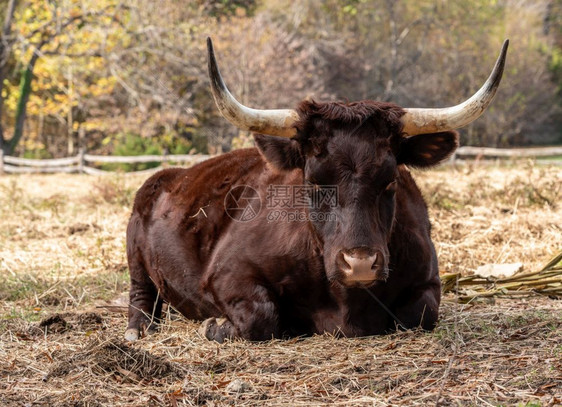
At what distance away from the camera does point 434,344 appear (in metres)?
4.20

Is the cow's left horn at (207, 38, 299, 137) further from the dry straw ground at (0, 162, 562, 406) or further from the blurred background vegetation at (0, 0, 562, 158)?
the blurred background vegetation at (0, 0, 562, 158)

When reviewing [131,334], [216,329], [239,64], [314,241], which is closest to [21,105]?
[239,64]

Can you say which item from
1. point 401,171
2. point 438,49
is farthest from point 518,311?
point 438,49

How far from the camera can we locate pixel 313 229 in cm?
451

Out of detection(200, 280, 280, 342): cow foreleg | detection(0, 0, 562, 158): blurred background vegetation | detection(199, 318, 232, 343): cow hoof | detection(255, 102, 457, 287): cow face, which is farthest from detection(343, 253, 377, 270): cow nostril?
detection(0, 0, 562, 158): blurred background vegetation

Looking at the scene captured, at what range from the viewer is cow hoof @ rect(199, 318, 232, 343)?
4.80m

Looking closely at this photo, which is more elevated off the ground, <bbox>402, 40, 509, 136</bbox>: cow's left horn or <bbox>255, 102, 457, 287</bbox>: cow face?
<bbox>402, 40, 509, 136</bbox>: cow's left horn

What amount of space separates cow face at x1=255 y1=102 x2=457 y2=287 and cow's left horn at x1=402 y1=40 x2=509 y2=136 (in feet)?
0.28

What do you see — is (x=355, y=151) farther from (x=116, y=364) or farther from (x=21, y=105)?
(x=21, y=105)

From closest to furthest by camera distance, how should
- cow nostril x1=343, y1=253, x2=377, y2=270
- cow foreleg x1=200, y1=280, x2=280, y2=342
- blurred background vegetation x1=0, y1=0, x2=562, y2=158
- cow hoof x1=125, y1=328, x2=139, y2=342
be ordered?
cow nostril x1=343, y1=253, x2=377, y2=270 < cow foreleg x1=200, y1=280, x2=280, y2=342 < cow hoof x1=125, y1=328, x2=139, y2=342 < blurred background vegetation x1=0, y1=0, x2=562, y2=158

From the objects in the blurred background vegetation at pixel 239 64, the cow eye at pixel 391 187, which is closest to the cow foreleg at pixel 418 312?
the cow eye at pixel 391 187

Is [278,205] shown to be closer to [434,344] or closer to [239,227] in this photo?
[239,227]

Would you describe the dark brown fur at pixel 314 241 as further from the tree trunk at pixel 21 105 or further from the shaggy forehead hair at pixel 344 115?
the tree trunk at pixel 21 105

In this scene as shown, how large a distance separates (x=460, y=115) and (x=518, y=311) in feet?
5.39
